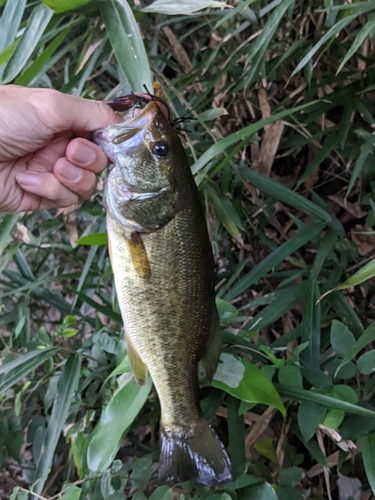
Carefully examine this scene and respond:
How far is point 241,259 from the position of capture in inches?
65.7

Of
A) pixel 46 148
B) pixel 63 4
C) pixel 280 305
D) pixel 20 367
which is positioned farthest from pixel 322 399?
pixel 63 4

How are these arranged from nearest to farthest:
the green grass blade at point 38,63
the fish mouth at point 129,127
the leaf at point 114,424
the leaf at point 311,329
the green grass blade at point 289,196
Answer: the fish mouth at point 129,127 < the leaf at point 114,424 < the green grass blade at point 38,63 < the leaf at point 311,329 < the green grass blade at point 289,196

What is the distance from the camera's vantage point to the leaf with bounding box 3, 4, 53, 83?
1022 mm

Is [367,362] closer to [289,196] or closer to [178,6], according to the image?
[289,196]

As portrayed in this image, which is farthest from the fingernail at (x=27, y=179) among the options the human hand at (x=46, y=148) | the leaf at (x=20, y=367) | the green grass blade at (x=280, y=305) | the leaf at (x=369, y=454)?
the leaf at (x=369, y=454)

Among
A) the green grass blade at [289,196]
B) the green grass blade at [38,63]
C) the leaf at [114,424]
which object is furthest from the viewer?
the green grass blade at [289,196]

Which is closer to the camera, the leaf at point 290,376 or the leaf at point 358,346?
the leaf at point 358,346

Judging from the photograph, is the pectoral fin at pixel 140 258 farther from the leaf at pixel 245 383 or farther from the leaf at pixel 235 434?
the leaf at pixel 235 434

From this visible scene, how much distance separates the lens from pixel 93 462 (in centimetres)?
99

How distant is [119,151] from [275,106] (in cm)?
91

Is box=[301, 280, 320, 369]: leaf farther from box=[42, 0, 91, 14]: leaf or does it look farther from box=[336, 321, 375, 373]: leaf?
box=[42, 0, 91, 14]: leaf

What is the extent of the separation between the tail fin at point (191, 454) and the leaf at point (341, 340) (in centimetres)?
38

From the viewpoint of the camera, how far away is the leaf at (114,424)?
0.99m

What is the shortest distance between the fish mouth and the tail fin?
0.73 meters
